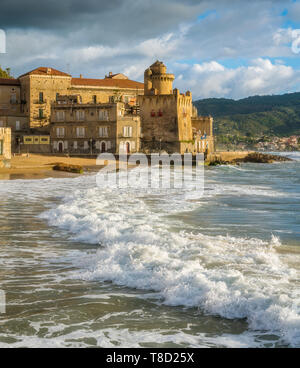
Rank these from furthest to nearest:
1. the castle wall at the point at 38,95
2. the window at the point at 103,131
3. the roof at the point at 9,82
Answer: the roof at the point at 9,82 → the castle wall at the point at 38,95 → the window at the point at 103,131

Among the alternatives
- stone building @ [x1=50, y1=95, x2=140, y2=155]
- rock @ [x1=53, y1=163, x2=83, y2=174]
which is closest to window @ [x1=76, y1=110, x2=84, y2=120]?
stone building @ [x1=50, y1=95, x2=140, y2=155]

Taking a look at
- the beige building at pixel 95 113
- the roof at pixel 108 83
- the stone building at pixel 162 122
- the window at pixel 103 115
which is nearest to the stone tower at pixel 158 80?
the beige building at pixel 95 113

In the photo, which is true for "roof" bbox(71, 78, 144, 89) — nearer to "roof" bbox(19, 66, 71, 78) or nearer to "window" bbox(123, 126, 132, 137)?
"roof" bbox(19, 66, 71, 78)

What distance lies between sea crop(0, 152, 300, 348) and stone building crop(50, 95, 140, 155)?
1700 inches

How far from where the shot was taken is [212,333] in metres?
5.74

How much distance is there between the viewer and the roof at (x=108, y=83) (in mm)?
66875

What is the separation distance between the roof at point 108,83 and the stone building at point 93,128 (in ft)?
27.5

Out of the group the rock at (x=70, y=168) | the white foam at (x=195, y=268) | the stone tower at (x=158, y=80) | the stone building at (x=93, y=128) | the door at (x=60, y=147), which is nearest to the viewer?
the white foam at (x=195, y=268)

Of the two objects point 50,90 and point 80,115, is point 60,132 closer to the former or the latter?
point 80,115

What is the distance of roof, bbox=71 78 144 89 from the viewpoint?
219 ft

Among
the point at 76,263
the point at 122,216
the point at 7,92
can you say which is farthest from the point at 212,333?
the point at 7,92

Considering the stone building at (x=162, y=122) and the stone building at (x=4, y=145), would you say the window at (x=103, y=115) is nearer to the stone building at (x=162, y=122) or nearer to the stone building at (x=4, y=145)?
the stone building at (x=162, y=122)
